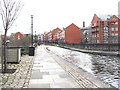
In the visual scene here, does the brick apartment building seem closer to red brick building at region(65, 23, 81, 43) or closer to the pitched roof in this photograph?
the pitched roof

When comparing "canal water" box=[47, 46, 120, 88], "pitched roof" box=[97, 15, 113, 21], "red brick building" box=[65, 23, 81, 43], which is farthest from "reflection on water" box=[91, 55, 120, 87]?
"red brick building" box=[65, 23, 81, 43]

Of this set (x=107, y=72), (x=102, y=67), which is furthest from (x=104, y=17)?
(x=107, y=72)

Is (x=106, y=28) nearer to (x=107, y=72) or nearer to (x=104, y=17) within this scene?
(x=104, y=17)

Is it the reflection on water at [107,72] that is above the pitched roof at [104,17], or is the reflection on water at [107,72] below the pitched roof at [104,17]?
below

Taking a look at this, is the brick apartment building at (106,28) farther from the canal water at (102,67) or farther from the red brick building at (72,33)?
the canal water at (102,67)

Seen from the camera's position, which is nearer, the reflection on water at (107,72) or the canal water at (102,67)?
the reflection on water at (107,72)

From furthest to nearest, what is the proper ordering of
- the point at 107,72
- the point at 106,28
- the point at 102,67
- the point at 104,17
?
the point at 104,17 < the point at 106,28 < the point at 102,67 < the point at 107,72

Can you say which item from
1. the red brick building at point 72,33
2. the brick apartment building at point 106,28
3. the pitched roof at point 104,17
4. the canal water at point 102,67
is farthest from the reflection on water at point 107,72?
the red brick building at point 72,33

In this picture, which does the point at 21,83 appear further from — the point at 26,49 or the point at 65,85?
the point at 26,49

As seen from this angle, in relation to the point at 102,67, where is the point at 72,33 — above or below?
above

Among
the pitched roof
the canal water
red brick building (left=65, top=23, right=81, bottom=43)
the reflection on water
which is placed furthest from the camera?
red brick building (left=65, top=23, right=81, bottom=43)

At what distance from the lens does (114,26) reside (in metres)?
59.4

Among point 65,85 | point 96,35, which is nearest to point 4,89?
point 65,85

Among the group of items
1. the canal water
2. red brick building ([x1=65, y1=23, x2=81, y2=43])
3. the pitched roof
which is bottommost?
the canal water
